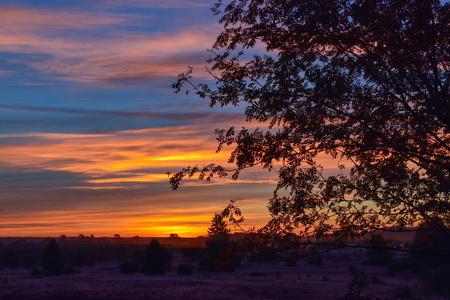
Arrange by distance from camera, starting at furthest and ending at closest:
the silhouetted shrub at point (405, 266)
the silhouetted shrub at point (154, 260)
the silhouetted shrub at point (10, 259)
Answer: the silhouetted shrub at point (10, 259)
the silhouetted shrub at point (154, 260)
the silhouetted shrub at point (405, 266)

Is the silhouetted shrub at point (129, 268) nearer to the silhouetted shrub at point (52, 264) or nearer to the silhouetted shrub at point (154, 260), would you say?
the silhouetted shrub at point (154, 260)

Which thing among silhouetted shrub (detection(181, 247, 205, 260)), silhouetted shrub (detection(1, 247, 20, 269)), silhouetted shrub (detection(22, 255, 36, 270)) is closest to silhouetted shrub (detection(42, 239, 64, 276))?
silhouetted shrub (detection(22, 255, 36, 270))

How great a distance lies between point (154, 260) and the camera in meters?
68.4

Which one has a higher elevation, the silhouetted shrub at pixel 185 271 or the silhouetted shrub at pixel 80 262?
the silhouetted shrub at pixel 80 262

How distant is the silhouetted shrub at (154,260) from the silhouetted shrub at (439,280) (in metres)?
36.3

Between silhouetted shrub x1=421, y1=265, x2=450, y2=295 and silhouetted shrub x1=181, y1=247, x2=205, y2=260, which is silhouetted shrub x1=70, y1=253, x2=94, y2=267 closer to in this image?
silhouetted shrub x1=181, y1=247, x2=205, y2=260

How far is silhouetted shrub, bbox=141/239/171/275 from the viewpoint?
224 ft

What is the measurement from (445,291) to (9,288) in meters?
43.1

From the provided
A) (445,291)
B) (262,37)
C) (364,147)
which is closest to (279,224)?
(364,147)

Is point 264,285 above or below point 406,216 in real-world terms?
below

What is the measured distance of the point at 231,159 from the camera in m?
11.8

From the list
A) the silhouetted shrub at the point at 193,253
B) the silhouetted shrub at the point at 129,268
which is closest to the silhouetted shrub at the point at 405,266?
the silhouetted shrub at the point at 193,253

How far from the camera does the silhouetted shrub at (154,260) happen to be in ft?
224

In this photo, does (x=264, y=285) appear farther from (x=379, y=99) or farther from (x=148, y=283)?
(x=379, y=99)
